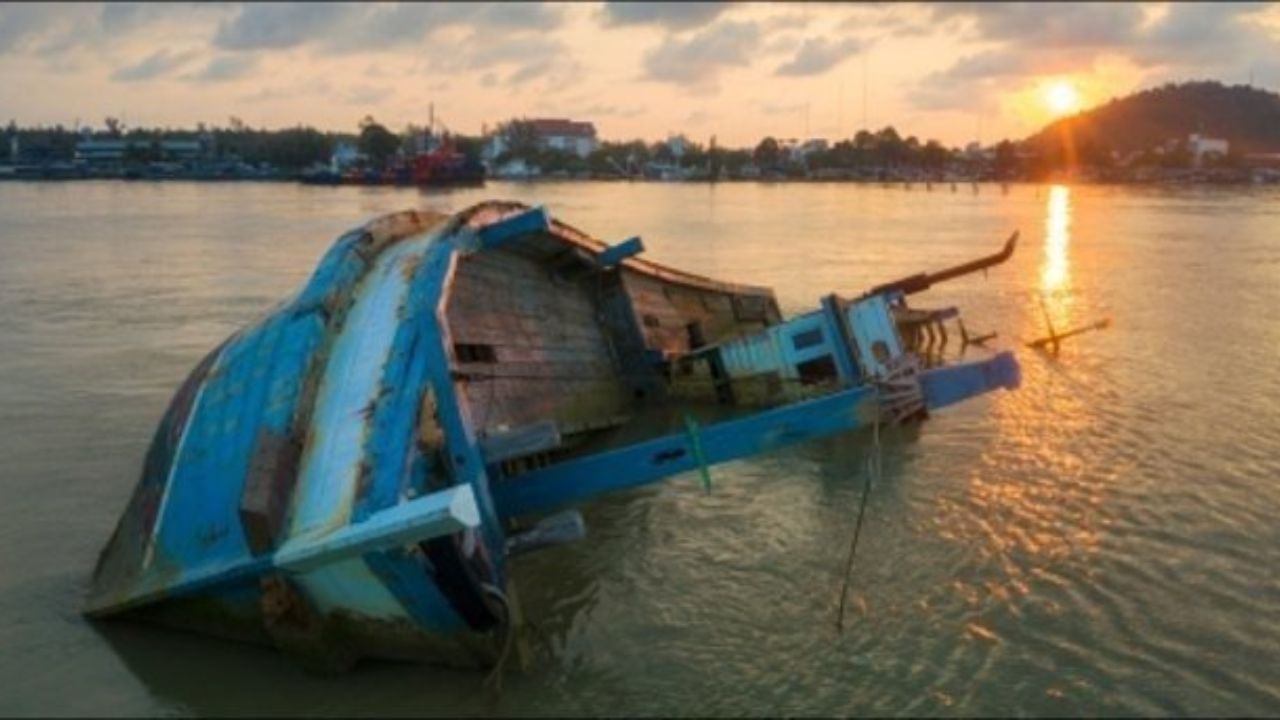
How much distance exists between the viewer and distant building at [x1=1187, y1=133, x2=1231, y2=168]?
6629 inches

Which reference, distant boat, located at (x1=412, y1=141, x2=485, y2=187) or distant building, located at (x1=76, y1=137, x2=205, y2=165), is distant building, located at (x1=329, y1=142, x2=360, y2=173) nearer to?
distant building, located at (x1=76, y1=137, x2=205, y2=165)

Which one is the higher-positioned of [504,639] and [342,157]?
[342,157]

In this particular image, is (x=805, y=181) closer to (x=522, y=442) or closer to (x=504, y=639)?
(x=522, y=442)

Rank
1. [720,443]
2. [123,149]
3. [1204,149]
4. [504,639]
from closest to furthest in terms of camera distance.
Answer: [504,639] < [720,443] < [123,149] < [1204,149]

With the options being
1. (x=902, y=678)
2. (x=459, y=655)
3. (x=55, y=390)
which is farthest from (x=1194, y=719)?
→ (x=55, y=390)

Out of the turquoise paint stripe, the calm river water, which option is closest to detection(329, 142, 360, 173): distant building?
the calm river water

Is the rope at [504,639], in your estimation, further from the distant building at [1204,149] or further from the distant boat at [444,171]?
the distant building at [1204,149]

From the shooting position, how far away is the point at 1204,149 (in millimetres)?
177750

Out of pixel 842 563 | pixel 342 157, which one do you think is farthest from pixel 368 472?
pixel 342 157

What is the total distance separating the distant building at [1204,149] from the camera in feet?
552

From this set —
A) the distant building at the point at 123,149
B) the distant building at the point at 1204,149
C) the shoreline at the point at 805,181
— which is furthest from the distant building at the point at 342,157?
the distant building at the point at 1204,149

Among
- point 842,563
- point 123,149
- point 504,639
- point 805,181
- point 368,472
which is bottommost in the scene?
point 842,563

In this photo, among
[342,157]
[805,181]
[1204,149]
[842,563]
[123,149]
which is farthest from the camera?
[805,181]

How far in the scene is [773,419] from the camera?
25.3 ft
